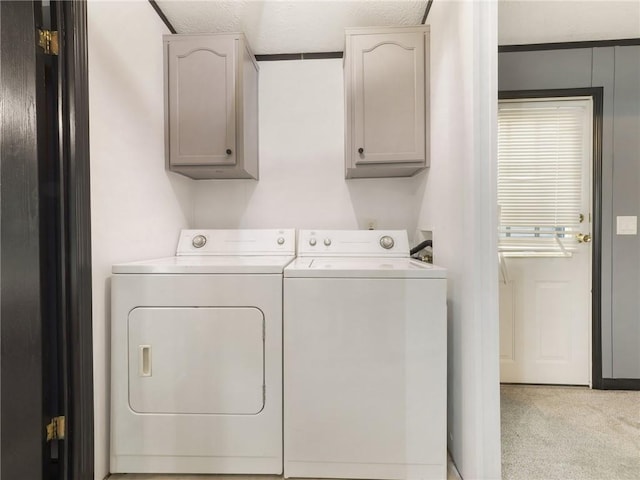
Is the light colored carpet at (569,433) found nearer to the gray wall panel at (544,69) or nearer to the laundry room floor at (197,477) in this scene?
the laundry room floor at (197,477)

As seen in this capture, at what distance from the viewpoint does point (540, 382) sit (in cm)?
212

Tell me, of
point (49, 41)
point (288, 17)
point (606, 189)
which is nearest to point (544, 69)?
point (606, 189)

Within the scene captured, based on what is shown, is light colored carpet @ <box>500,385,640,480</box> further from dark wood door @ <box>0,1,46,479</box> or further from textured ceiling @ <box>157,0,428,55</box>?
textured ceiling @ <box>157,0,428,55</box>

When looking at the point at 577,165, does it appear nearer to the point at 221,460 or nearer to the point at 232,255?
the point at 232,255

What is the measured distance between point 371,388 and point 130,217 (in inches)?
55.5

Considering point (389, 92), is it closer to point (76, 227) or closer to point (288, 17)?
point (288, 17)

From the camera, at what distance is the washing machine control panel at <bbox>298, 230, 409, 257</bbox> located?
1.98 meters

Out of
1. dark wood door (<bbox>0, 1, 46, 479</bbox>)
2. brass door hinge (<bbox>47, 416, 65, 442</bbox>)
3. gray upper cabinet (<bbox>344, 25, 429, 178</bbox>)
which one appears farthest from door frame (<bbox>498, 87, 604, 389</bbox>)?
brass door hinge (<bbox>47, 416, 65, 442</bbox>)

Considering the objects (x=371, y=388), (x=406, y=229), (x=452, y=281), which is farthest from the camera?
(x=406, y=229)

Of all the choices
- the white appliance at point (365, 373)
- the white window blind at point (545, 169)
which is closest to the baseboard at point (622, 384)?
the white window blind at point (545, 169)

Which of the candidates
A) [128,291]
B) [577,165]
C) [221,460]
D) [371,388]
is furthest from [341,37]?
[221,460]

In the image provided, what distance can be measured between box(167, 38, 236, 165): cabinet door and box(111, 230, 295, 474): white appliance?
87 centimetres

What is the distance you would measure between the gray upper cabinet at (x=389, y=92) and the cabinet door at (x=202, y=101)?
74 cm

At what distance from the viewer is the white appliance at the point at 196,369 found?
1270 millimetres
